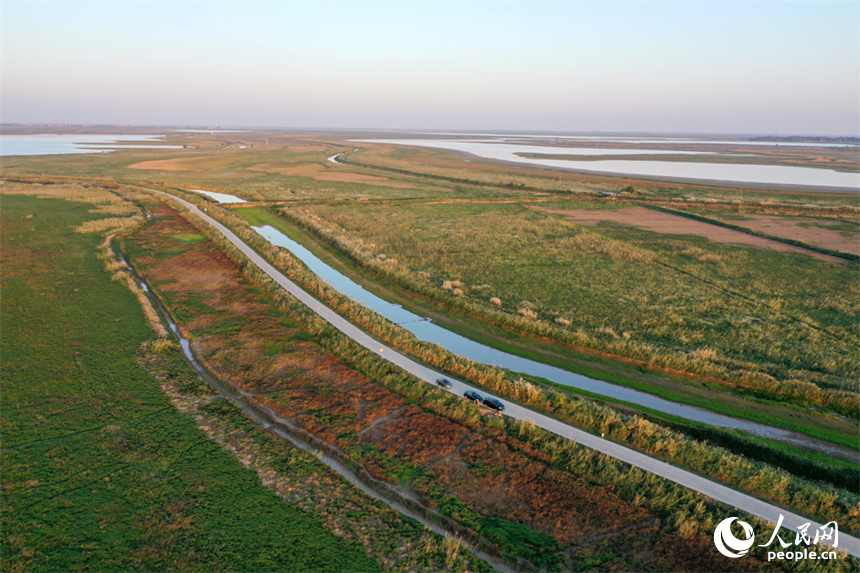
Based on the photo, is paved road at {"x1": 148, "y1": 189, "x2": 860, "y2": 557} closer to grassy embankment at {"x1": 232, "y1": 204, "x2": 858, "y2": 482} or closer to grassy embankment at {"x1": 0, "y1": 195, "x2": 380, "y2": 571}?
grassy embankment at {"x1": 232, "y1": 204, "x2": 858, "y2": 482}

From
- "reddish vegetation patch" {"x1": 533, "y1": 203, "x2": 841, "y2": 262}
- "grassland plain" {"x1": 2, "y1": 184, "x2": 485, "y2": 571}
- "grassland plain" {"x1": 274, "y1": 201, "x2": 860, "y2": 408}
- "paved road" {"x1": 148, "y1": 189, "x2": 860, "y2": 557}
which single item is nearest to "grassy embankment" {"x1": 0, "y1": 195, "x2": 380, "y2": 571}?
"grassland plain" {"x1": 2, "y1": 184, "x2": 485, "y2": 571}

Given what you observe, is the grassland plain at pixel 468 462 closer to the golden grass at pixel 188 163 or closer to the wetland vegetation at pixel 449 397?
the wetland vegetation at pixel 449 397

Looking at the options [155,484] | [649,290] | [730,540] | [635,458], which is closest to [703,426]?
[635,458]

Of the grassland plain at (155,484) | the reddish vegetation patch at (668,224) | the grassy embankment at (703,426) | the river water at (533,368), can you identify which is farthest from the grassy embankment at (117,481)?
the reddish vegetation patch at (668,224)

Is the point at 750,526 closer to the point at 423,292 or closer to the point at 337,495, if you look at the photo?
the point at 337,495

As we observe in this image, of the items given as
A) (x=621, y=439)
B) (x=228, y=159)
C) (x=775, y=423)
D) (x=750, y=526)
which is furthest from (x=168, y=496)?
(x=228, y=159)
